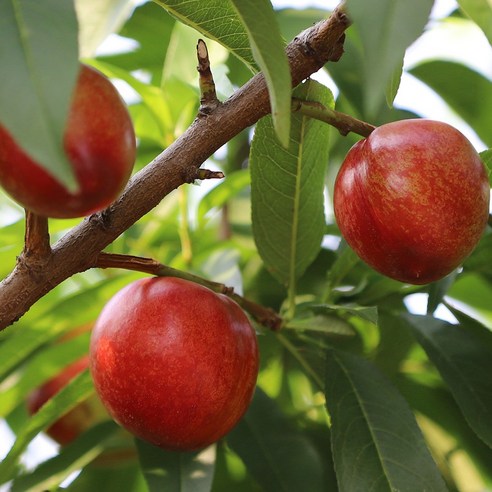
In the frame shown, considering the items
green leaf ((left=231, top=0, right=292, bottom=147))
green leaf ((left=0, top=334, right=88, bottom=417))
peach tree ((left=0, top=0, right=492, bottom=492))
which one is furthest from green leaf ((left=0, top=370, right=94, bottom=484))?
green leaf ((left=231, top=0, right=292, bottom=147))

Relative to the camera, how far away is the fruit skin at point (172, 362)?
0.88 metres

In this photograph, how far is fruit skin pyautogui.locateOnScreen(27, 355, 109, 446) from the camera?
1.41m

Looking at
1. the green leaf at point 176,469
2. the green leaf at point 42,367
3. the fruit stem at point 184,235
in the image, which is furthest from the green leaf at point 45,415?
the fruit stem at point 184,235

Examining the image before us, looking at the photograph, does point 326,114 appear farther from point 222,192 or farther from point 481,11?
point 222,192

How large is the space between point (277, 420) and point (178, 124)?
0.64m

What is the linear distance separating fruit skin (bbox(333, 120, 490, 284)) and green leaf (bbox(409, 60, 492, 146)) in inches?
23.8

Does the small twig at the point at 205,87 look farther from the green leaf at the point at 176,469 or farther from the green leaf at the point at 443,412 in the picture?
the green leaf at the point at 443,412

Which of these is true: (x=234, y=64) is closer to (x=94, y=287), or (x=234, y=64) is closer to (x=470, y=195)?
(x=94, y=287)

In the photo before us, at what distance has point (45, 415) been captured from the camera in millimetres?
1127

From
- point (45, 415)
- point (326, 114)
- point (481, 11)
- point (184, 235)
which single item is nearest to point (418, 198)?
point (326, 114)

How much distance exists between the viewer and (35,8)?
0.54 m

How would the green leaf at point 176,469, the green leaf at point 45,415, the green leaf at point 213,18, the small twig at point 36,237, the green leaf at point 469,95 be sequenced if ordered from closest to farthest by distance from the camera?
the small twig at point 36,237 < the green leaf at point 213,18 < the green leaf at point 176,469 < the green leaf at point 45,415 < the green leaf at point 469,95

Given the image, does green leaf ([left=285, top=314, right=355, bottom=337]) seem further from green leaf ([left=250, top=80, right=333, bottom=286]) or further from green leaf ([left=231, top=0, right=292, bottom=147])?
green leaf ([left=231, top=0, right=292, bottom=147])

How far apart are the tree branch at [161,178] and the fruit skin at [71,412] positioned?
0.67m
